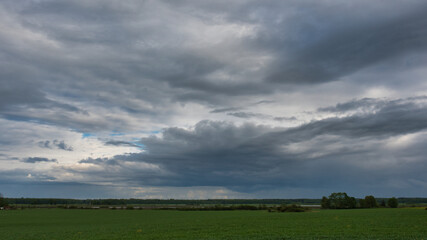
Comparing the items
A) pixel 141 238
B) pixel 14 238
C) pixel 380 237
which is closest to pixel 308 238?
pixel 380 237

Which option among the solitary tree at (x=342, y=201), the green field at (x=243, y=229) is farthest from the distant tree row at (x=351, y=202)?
the green field at (x=243, y=229)

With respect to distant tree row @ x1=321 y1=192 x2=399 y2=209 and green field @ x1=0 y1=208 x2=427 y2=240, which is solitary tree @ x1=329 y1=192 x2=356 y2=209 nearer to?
distant tree row @ x1=321 y1=192 x2=399 y2=209

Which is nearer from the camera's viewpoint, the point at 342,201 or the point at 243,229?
the point at 243,229

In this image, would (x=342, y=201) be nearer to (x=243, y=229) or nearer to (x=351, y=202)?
(x=351, y=202)

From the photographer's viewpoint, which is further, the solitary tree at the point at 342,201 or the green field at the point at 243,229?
the solitary tree at the point at 342,201

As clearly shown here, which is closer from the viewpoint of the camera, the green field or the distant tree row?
the green field

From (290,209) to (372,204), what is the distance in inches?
2609

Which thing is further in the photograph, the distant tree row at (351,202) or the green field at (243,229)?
the distant tree row at (351,202)

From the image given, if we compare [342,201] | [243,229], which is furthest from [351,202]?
[243,229]

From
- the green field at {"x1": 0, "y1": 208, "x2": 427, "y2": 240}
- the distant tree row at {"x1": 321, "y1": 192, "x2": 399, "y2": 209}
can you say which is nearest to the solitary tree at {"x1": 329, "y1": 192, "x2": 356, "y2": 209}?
the distant tree row at {"x1": 321, "y1": 192, "x2": 399, "y2": 209}

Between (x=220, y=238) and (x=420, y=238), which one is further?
(x=220, y=238)

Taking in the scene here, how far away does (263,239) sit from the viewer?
37812 mm

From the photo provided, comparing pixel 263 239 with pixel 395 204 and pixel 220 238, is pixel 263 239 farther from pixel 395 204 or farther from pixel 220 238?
pixel 395 204

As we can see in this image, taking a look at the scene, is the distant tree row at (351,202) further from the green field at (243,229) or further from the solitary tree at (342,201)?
the green field at (243,229)
